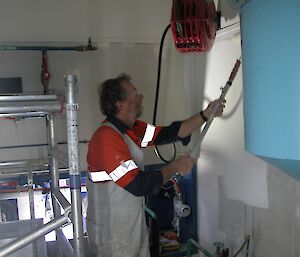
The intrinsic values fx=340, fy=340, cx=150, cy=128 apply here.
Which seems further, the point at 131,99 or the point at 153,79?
the point at 153,79

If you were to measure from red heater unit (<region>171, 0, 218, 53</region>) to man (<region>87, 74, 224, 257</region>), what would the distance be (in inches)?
12.8

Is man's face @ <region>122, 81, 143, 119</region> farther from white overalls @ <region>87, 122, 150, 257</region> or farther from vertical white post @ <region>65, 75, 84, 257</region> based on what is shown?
vertical white post @ <region>65, 75, 84, 257</region>

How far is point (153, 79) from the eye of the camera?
2432mm

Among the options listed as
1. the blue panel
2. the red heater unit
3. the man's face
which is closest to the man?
the man's face

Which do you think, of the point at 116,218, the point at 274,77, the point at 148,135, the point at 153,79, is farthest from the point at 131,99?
the point at 274,77

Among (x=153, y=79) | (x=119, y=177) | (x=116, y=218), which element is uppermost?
(x=153, y=79)

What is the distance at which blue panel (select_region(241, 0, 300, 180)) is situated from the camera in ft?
2.13

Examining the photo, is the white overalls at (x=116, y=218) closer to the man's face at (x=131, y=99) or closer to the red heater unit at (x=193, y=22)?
the man's face at (x=131, y=99)

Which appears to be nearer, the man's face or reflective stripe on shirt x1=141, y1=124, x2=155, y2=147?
the man's face

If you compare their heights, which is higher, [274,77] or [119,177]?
[274,77]

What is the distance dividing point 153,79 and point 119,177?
1187 mm

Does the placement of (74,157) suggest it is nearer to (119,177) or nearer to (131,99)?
(119,177)

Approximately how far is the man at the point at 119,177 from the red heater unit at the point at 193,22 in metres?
0.32

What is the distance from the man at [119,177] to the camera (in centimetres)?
140
